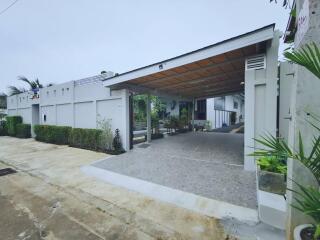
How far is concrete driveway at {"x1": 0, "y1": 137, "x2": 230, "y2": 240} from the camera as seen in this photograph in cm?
244

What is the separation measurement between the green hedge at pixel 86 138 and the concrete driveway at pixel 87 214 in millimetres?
3523

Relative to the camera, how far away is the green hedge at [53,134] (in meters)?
9.78

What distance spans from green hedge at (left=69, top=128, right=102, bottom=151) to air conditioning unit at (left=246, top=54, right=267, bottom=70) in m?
6.47

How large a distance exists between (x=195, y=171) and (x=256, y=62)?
11.0ft

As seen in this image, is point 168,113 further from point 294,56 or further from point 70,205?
point 294,56

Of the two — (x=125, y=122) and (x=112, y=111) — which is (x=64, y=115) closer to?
(x=112, y=111)

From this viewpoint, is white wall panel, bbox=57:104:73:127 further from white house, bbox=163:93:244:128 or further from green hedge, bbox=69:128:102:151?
white house, bbox=163:93:244:128

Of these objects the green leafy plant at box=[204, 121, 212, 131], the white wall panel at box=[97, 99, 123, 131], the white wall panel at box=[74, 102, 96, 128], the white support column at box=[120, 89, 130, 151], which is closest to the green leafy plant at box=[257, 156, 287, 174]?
the white support column at box=[120, 89, 130, 151]

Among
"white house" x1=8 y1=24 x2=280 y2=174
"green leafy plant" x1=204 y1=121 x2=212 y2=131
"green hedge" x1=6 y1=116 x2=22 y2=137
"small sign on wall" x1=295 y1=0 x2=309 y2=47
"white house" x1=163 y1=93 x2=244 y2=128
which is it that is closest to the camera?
"small sign on wall" x1=295 y1=0 x2=309 y2=47

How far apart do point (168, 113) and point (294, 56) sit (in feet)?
62.5

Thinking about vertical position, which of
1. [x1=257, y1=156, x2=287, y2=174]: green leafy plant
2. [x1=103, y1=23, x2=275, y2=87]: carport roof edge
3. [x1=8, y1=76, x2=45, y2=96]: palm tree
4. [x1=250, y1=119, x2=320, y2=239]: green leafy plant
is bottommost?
[x1=257, y1=156, x2=287, y2=174]: green leafy plant

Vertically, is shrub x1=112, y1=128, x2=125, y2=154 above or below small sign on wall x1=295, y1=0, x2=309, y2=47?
below

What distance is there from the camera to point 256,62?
14.7 feet

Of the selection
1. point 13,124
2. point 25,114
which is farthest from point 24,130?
point 13,124
